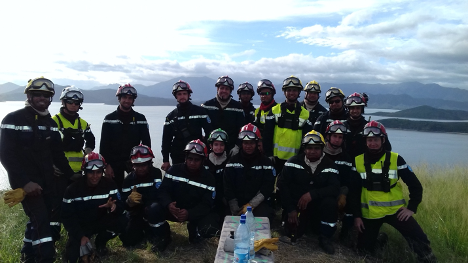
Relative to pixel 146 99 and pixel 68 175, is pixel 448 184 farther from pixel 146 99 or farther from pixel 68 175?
pixel 146 99

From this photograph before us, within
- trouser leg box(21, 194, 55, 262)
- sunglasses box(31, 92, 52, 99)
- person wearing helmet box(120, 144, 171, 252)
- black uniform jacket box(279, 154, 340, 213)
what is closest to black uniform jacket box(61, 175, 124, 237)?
trouser leg box(21, 194, 55, 262)

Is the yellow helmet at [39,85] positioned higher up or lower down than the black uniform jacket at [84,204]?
higher up

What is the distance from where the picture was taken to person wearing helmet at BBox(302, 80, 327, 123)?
7.00m

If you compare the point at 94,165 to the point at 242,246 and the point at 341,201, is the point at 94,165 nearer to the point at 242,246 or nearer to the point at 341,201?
the point at 242,246

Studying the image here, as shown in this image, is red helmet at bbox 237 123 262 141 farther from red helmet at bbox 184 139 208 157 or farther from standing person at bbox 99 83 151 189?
standing person at bbox 99 83 151 189

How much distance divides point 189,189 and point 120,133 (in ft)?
6.17

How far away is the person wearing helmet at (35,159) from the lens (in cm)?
432

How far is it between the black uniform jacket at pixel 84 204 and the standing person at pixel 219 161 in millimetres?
1885

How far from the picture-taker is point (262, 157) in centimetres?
591

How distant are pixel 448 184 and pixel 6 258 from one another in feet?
34.3

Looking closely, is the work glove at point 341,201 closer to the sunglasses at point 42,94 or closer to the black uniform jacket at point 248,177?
the black uniform jacket at point 248,177

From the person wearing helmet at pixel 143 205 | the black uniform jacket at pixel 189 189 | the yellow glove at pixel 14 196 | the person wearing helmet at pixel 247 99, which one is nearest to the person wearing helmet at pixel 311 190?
the black uniform jacket at pixel 189 189

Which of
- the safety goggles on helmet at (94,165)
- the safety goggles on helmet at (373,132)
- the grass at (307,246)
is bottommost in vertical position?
the grass at (307,246)

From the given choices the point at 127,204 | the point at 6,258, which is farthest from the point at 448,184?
the point at 6,258
